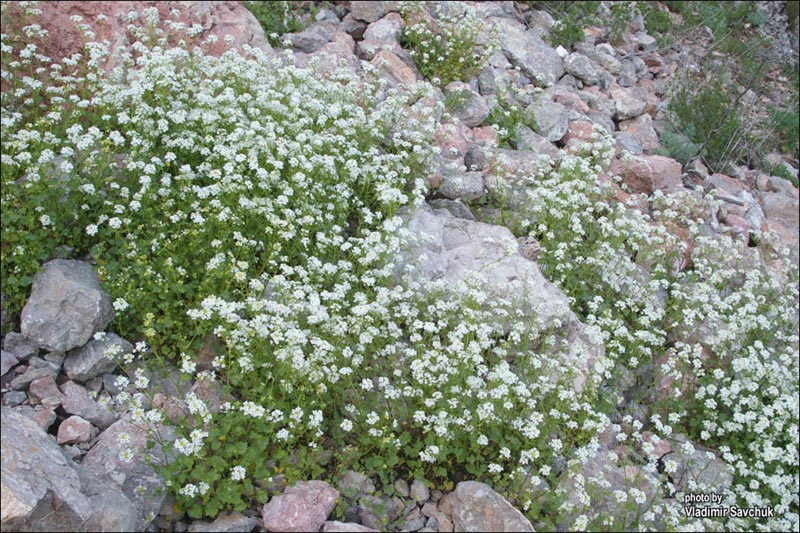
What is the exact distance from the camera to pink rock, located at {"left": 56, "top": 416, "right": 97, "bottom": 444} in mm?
5273

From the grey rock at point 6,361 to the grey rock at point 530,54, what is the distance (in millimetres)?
8343

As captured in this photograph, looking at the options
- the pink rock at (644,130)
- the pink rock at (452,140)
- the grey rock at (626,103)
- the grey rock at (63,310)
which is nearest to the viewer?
the grey rock at (63,310)

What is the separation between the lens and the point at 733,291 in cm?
889

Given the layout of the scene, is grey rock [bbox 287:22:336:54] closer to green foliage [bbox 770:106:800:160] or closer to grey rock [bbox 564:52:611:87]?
grey rock [bbox 564:52:611:87]

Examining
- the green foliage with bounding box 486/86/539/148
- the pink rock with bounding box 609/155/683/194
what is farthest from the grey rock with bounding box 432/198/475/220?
the pink rock with bounding box 609/155/683/194

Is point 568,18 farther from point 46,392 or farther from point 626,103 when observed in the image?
point 46,392

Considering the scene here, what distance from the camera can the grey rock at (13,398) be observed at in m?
5.34

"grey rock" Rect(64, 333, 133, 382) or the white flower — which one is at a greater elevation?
the white flower

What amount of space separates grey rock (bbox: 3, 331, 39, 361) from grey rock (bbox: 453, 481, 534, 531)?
345 cm

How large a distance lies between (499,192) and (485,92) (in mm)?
2637

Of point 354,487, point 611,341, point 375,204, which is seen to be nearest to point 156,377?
point 354,487

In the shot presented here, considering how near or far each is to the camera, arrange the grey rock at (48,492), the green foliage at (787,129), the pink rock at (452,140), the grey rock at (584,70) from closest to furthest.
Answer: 1. the grey rock at (48,492)
2. the pink rock at (452,140)
3. the grey rock at (584,70)
4. the green foliage at (787,129)

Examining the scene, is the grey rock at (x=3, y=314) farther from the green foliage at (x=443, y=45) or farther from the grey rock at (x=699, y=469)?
the green foliage at (x=443, y=45)

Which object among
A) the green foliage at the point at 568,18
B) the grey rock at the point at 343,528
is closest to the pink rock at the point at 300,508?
the grey rock at the point at 343,528
